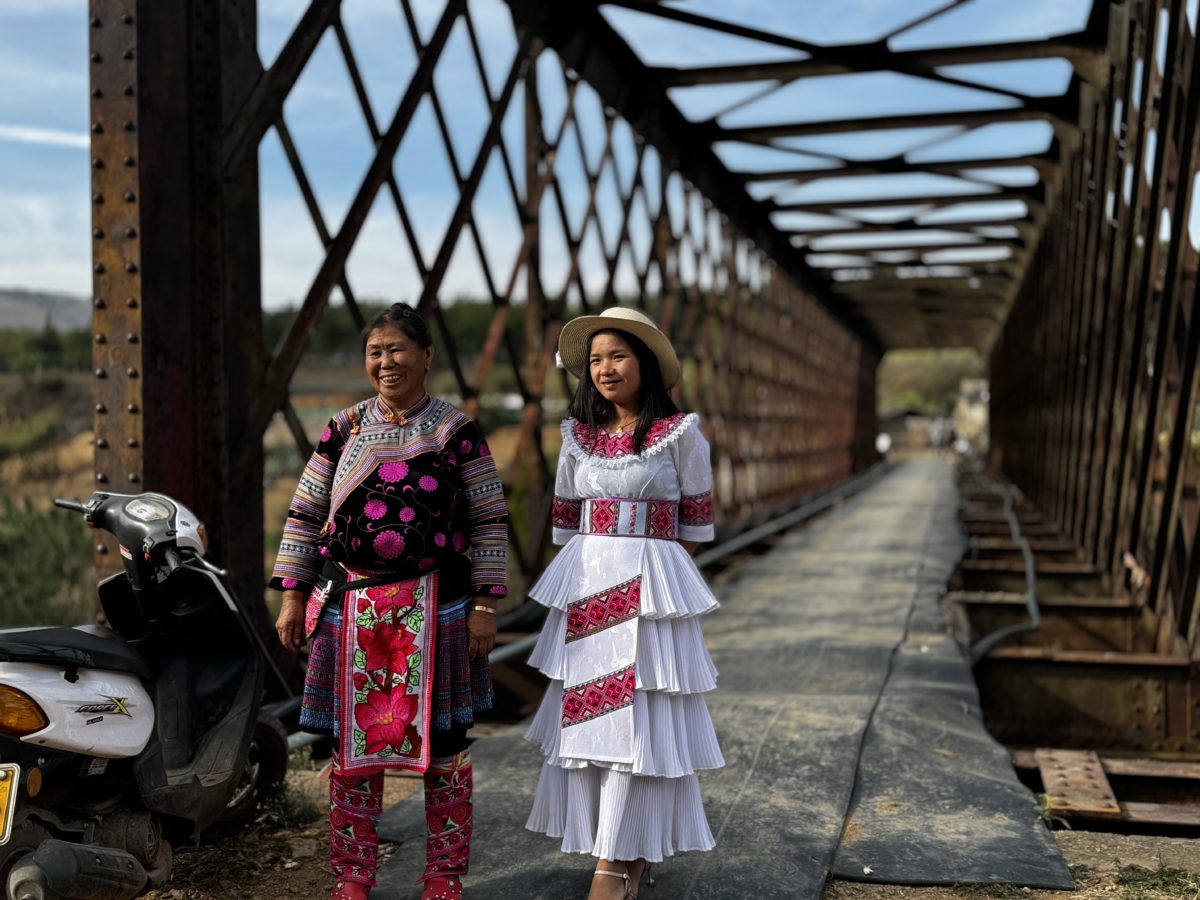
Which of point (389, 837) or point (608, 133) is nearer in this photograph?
point (389, 837)

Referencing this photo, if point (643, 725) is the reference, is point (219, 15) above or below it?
above

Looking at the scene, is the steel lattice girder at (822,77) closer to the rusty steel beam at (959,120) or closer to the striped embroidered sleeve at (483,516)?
the rusty steel beam at (959,120)

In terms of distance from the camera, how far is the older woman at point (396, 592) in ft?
9.59

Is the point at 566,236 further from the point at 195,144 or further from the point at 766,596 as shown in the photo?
the point at 195,144

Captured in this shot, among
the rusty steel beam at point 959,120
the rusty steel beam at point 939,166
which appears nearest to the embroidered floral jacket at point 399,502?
the rusty steel beam at point 959,120

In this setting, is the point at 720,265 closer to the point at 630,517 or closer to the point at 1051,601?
the point at 1051,601

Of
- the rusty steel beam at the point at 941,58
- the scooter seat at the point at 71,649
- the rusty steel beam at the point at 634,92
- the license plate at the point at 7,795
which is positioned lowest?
the license plate at the point at 7,795

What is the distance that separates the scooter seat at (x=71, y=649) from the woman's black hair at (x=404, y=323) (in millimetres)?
990

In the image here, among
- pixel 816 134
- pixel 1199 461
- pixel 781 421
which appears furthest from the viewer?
pixel 781 421

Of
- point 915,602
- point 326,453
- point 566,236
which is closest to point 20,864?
point 326,453

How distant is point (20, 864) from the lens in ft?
8.13

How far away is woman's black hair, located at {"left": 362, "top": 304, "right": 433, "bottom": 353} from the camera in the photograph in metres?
3.00

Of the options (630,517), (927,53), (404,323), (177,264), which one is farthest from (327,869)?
(927,53)

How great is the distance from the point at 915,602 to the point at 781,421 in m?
10.3
